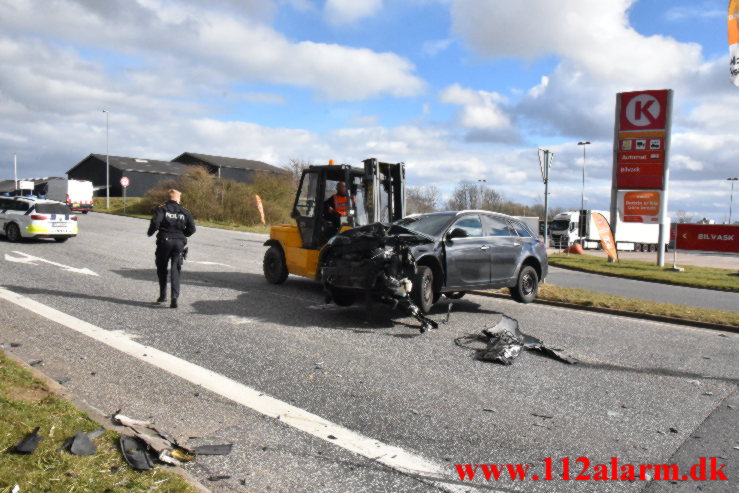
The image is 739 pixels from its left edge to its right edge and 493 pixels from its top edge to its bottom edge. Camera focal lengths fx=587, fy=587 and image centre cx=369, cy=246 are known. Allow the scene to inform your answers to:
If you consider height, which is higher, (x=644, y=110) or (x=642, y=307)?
(x=644, y=110)

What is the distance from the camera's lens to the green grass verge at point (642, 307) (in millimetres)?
9734

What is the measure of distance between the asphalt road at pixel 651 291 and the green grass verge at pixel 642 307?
222cm

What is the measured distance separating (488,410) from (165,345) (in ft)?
12.6

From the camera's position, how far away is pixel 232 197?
128ft

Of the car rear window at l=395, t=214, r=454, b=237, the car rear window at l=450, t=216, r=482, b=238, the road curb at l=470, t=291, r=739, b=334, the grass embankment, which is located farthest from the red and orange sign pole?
the grass embankment

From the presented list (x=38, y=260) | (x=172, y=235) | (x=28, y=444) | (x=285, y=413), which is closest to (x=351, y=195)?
(x=172, y=235)

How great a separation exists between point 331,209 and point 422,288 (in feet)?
9.81

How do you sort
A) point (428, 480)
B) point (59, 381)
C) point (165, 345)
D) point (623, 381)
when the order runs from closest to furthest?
point (428, 480)
point (59, 381)
point (623, 381)
point (165, 345)

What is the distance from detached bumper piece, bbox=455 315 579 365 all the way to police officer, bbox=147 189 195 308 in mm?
4488

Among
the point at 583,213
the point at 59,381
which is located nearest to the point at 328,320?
the point at 59,381

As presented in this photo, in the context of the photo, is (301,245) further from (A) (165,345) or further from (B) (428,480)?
(B) (428,480)

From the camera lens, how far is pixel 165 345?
681 centimetres

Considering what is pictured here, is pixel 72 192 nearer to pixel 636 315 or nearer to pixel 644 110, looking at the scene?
pixel 644 110

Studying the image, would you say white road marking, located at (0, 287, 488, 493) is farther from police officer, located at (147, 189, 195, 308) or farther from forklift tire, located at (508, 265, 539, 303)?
forklift tire, located at (508, 265, 539, 303)
